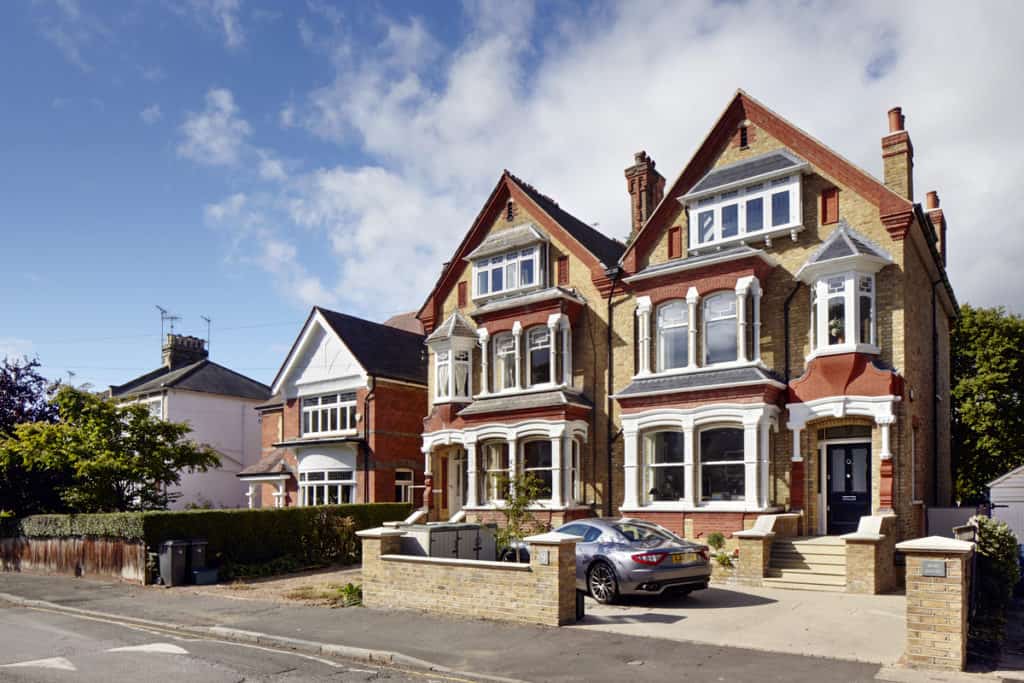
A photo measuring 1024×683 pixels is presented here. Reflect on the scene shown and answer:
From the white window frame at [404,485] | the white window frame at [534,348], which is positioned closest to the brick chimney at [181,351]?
the white window frame at [404,485]

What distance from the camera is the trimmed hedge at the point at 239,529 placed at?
20734mm

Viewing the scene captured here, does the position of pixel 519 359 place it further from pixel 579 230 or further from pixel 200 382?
pixel 200 382

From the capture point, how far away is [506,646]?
11.5 meters

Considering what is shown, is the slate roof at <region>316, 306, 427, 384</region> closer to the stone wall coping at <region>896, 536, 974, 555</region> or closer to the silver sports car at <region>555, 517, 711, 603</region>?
the silver sports car at <region>555, 517, 711, 603</region>

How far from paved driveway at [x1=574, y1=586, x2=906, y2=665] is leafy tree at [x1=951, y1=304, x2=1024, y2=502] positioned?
21.9 m

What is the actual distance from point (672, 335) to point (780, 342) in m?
2.99

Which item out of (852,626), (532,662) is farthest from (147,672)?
(852,626)

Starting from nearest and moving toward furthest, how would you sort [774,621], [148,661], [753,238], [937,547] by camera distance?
[937,547], [148,661], [774,621], [753,238]

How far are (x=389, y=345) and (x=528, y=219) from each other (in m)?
9.72

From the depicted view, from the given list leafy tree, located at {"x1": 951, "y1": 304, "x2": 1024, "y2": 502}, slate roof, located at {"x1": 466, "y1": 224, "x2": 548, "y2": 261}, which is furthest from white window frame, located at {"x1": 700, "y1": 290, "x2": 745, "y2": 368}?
leafy tree, located at {"x1": 951, "y1": 304, "x2": 1024, "y2": 502}

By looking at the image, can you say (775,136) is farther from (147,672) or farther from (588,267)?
(147,672)

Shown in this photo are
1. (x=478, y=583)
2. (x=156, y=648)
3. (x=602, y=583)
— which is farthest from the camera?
(x=602, y=583)

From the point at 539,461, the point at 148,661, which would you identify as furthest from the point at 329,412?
the point at 148,661

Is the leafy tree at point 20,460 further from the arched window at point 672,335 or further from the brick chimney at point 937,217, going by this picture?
the brick chimney at point 937,217
